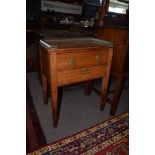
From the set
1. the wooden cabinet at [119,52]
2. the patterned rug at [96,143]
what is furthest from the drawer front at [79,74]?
the patterned rug at [96,143]

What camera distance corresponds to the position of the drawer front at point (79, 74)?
1.26m

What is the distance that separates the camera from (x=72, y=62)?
1246 mm

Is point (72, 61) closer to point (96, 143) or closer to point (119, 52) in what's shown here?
point (119, 52)

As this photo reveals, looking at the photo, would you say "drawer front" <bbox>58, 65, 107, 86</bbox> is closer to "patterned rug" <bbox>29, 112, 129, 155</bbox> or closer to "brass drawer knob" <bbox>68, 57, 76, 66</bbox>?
"brass drawer knob" <bbox>68, 57, 76, 66</bbox>

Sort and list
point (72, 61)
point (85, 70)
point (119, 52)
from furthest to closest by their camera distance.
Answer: point (119, 52), point (85, 70), point (72, 61)

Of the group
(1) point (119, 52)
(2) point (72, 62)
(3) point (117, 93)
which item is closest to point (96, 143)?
(3) point (117, 93)

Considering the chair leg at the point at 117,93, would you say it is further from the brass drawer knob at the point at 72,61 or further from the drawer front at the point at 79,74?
the brass drawer knob at the point at 72,61

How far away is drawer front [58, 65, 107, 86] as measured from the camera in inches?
49.5

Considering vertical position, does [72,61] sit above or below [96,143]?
above

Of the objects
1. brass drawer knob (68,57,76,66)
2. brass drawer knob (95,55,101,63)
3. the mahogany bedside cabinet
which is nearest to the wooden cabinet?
the mahogany bedside cabinet

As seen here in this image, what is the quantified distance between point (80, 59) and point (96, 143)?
655 millimetres
